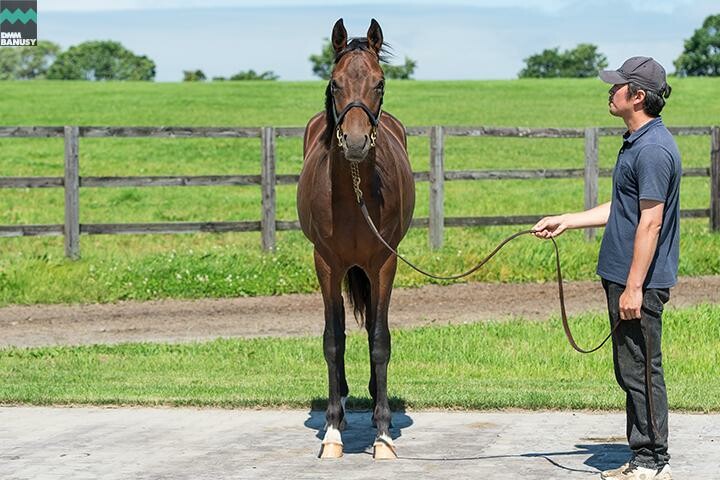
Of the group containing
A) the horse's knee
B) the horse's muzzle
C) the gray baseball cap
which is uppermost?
the gray baseball cap

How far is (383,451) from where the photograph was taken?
777 cm

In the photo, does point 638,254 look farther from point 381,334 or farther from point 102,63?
point 102,63

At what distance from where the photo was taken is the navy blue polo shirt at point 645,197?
6.66 m

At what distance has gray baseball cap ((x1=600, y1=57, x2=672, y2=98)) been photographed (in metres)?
6.77

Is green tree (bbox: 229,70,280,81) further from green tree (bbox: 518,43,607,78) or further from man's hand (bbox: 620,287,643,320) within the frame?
man's hand (bbox: 620,287,643,320)

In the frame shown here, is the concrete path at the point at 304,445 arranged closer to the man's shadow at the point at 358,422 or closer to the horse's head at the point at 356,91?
the man's shadow at the point at 358,422

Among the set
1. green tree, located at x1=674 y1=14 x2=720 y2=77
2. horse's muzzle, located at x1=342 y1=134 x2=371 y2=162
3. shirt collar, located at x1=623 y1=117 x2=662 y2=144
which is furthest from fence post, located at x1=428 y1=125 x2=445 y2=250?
green tree, located at x1=674 y1=14 x2=720 y2=77

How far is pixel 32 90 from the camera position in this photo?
176 ft

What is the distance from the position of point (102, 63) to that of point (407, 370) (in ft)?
386

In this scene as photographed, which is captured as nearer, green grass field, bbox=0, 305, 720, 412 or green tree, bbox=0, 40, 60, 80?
green grass field, bbox=0, 305, 720, 412

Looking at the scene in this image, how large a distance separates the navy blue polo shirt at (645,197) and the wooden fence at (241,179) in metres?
11.2

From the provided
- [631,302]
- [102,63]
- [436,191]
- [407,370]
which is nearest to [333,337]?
[631,302]

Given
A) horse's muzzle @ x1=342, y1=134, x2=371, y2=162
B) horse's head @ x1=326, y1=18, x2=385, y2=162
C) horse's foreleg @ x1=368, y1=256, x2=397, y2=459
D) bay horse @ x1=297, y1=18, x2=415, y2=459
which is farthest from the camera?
horse's foreleg @ x1=368, y1=256, x2=397, y2=459

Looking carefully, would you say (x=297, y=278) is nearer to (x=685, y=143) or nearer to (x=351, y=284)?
(x=351, y=284)
